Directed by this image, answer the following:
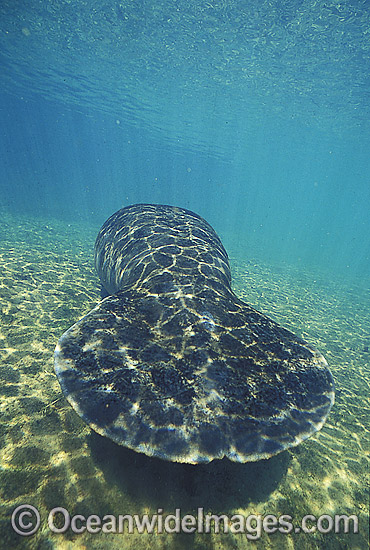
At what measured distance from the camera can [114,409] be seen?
7.94 ft

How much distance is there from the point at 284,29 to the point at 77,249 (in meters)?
17.8

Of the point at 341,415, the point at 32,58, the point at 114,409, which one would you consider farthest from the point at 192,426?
the point at 32,58

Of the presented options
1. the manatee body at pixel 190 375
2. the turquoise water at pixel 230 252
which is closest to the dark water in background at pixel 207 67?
the turquoise water at pixel 230 252

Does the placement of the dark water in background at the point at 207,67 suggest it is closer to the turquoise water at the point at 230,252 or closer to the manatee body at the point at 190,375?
the turquoise water at the point at 230,252

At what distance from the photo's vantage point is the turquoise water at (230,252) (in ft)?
9.40

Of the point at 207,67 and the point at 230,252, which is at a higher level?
the point at 207,67

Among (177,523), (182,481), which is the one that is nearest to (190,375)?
(182,481)

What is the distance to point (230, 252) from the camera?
23.8 metres

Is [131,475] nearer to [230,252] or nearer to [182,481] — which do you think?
[182,481]

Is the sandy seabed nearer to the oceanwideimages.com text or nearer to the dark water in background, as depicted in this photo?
the oceanwideimages.com text

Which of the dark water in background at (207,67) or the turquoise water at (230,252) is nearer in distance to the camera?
the turquoise water at (230,252)

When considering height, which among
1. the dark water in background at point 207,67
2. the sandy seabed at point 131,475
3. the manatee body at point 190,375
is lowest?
the sandy seabed at point 131,475

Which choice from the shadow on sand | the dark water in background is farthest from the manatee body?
the dark water in background

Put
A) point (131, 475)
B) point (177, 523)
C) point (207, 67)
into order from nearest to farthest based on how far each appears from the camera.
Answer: point (177, 523), point (131, 475), point (207, 67)
